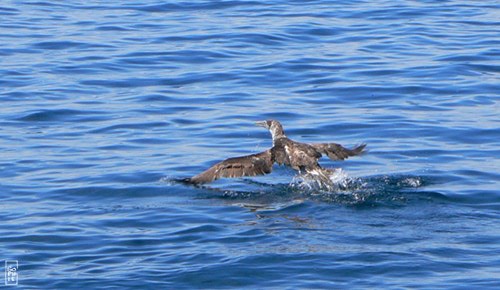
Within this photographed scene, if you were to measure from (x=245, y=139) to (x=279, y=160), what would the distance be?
2262 millimetres

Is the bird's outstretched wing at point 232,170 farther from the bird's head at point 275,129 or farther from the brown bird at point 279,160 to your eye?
the bird's head at point 275,129

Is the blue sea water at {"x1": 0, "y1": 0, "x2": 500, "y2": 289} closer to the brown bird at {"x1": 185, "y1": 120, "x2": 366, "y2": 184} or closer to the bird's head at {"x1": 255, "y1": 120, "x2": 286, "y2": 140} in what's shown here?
the brown bird at {"x1": 185, "y1": 120, "x2": 366, "y2": 184}

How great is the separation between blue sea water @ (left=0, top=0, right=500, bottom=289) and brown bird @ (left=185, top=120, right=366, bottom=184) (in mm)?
254

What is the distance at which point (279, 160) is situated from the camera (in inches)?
543

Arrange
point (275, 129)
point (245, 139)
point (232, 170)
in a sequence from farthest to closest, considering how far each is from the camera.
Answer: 1. point (245, 139)
2. point (275, 129)
3. point (232, 170)

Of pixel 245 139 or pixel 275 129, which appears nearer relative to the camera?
pixel 275 129

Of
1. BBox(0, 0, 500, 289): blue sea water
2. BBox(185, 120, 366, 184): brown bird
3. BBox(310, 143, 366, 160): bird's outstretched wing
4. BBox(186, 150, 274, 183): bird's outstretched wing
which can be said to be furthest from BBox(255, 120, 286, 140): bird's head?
BBox(186, 150, 274, 183): bird's outstretched wing

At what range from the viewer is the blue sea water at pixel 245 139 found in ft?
36.8

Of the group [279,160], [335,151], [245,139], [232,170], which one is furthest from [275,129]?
[245,139]

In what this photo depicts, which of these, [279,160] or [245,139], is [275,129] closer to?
[279,160]

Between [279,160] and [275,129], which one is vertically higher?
[275,129]

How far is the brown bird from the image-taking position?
44.1 feet

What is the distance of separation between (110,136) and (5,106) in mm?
2355

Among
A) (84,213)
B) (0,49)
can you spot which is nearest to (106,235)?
(84,213)
